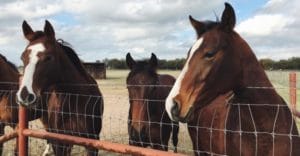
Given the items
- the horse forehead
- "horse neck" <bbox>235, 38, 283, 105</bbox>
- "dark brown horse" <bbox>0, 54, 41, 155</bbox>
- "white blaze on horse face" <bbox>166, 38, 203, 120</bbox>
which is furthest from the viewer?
"dark brown horse" <bbox>0, 54, 41, 155</bbox>

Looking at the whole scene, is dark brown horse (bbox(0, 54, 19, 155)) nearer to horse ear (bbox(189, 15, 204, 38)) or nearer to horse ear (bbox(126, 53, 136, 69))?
horse ear (bbox(126, 53, 136, 69))

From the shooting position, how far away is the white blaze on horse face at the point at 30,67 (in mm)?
4430

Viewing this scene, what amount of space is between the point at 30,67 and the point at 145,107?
159cm

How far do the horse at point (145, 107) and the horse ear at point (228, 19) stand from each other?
183 centimetres

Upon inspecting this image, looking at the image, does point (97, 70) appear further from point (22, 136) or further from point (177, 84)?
point (177, 84)

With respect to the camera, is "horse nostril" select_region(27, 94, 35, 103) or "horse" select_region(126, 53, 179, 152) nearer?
"horse nostril" select_region(27, 94, 35, 103)

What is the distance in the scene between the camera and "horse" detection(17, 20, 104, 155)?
477 centimetres

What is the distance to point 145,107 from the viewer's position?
5.44 m

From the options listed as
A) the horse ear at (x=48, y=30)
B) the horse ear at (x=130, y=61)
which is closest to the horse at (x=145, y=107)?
the horse ear at (x=130, y=61)

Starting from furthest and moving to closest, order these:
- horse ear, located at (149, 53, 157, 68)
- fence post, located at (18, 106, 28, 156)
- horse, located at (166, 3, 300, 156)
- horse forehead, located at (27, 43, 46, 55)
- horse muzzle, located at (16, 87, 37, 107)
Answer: horse ear, located at (149, 53, 157, 68)
horse forehead, located at (27, 43, 46, 55)
fence post, located at (18, 106, 28, 156)
horse muzzle, located at (16, 87, 37, 107)
horse, located at (166, 3, 300, 156)

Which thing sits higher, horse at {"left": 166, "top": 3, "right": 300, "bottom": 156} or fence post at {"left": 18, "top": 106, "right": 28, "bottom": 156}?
horse at {"left": 166, "top": 3, "right": 300, "bottom": 156}

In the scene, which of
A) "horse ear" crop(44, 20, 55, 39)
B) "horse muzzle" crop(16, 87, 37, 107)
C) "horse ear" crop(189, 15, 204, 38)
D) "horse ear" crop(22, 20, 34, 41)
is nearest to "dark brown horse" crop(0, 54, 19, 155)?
"horse ear" crop(22, 20, 34, 41)

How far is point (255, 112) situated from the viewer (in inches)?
132

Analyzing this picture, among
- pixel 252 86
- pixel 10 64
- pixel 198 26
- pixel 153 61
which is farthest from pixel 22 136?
pixel 10 64
